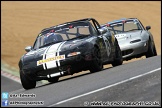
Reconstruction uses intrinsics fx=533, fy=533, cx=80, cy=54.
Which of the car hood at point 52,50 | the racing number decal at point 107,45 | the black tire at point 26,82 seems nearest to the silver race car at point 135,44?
the racing number decal at point 107,45

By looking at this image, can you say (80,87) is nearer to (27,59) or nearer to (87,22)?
(27,59)

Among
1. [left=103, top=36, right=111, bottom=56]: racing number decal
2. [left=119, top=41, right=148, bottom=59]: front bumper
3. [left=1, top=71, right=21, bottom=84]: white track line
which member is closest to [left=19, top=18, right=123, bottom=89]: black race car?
[left=103, top=36, right=111, bottom=56]: racing number decal

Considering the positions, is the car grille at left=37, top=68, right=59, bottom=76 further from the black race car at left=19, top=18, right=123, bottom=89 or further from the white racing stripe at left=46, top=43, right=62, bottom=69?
the white racing stripe at left=46, top=43, right=62, bottom=69

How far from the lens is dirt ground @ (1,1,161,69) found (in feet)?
102

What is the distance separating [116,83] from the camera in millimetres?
8781

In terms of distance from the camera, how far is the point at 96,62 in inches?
457

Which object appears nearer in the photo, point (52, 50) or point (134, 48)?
point (52, 50)

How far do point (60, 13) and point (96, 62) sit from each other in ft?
83.4

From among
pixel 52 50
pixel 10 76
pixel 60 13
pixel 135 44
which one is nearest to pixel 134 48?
pixel 135 44

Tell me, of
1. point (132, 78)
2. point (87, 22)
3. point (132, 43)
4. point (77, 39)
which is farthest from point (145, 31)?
point (132, 78)

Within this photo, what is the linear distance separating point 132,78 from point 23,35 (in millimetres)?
20657

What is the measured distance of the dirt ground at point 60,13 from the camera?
31.0m

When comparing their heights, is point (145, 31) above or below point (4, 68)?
above

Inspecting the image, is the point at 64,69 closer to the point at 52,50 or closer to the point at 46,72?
the point at 46,72
